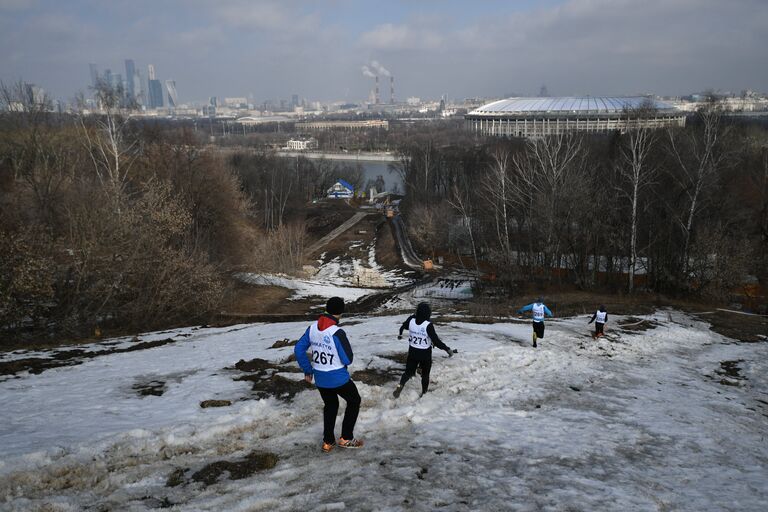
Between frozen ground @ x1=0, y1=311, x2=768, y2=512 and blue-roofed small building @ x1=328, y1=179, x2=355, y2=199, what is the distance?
81.7 metres

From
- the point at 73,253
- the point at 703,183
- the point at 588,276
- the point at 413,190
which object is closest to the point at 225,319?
the point at 73,253

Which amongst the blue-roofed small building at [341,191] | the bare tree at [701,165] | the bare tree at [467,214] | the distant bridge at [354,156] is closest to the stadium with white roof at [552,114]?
the distant bridge at [354,156]

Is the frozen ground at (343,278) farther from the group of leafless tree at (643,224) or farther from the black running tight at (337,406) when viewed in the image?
the black running tight at (337,406)

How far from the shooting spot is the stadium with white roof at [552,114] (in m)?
119

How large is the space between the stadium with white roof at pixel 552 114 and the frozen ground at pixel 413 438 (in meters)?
109

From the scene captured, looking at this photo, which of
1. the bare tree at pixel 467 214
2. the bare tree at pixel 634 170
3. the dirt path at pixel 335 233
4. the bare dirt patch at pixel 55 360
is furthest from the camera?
the dirt path at pixel 335 233

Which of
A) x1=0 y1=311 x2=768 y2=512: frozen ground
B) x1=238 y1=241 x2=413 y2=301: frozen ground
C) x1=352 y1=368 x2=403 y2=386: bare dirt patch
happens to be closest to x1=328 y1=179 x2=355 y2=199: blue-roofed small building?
x1=238 y1=241 x2=413 y2=301: frozen ground

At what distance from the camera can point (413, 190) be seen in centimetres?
6881

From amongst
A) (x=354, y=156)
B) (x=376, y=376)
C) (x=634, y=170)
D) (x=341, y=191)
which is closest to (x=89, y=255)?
(x=376, y=376)

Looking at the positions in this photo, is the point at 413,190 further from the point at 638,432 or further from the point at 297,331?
the point at 638,432

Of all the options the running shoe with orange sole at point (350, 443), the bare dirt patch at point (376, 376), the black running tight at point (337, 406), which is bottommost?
the bare dirt patch at point (376, 376)

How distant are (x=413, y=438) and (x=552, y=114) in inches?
5248

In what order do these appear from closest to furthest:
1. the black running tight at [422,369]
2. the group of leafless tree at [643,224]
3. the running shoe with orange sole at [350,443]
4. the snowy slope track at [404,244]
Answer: the running shoe with orange sole at [350,443] < the black running tight at [422,369] < the group of leafless tree at [643,224] < the snowy slope track at [404,244]

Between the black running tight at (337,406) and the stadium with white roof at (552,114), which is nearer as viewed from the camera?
the black running tight at (337,406)
